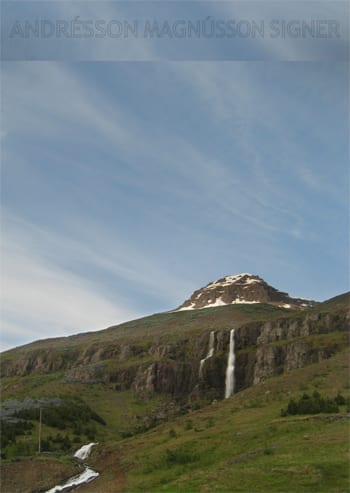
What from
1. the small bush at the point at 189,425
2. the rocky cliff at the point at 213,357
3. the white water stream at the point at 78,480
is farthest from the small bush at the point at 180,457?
the rocky cliff at the point at 213,357

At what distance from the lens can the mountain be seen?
100 ft

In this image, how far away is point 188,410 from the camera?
77.2 m

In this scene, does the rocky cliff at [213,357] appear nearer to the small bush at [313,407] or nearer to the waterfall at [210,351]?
the waterfall at [210,351]

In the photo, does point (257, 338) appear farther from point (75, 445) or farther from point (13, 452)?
point (13, 452)

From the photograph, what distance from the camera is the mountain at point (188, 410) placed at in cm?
3050

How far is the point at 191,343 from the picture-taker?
122562 millimetres

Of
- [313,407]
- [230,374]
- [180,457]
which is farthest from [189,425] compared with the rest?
[230,374]

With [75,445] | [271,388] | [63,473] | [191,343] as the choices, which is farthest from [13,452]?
[191,343]

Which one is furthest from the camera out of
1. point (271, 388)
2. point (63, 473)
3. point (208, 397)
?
point (208, 397)

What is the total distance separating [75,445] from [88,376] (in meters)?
58.1

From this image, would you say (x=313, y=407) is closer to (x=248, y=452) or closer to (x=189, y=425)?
→ (x=248, y=452)

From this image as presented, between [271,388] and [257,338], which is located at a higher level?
[257,338]

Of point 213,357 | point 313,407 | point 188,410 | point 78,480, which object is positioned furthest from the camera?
point 213,357

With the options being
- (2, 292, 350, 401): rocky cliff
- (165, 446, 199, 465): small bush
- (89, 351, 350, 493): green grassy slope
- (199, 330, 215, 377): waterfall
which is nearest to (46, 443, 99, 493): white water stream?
(89, 351, 350, 493): green grassy slope
